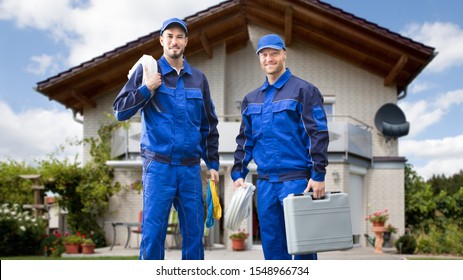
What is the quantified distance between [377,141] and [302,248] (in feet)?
48.5

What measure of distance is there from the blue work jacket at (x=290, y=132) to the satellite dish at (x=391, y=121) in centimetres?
1386

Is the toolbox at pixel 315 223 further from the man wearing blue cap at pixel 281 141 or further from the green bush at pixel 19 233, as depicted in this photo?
the green bush at pixel 19 233

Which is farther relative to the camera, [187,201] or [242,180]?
[242,180]

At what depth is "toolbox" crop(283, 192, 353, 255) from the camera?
15.3 feet

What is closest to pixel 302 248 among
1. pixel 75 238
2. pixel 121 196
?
pixel 75 238

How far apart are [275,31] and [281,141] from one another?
14929 mm

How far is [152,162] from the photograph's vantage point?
187 inches

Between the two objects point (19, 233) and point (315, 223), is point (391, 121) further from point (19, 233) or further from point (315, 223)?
point (315, 223)

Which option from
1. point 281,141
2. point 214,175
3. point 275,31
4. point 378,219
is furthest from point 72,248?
point 281,141

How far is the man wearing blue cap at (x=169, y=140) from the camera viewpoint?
4.71 m

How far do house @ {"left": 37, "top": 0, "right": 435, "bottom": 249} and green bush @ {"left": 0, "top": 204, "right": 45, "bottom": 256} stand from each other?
8.45 feet

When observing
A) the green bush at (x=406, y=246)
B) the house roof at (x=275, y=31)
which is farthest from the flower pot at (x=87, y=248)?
the green bush at (x=406, y=246)
